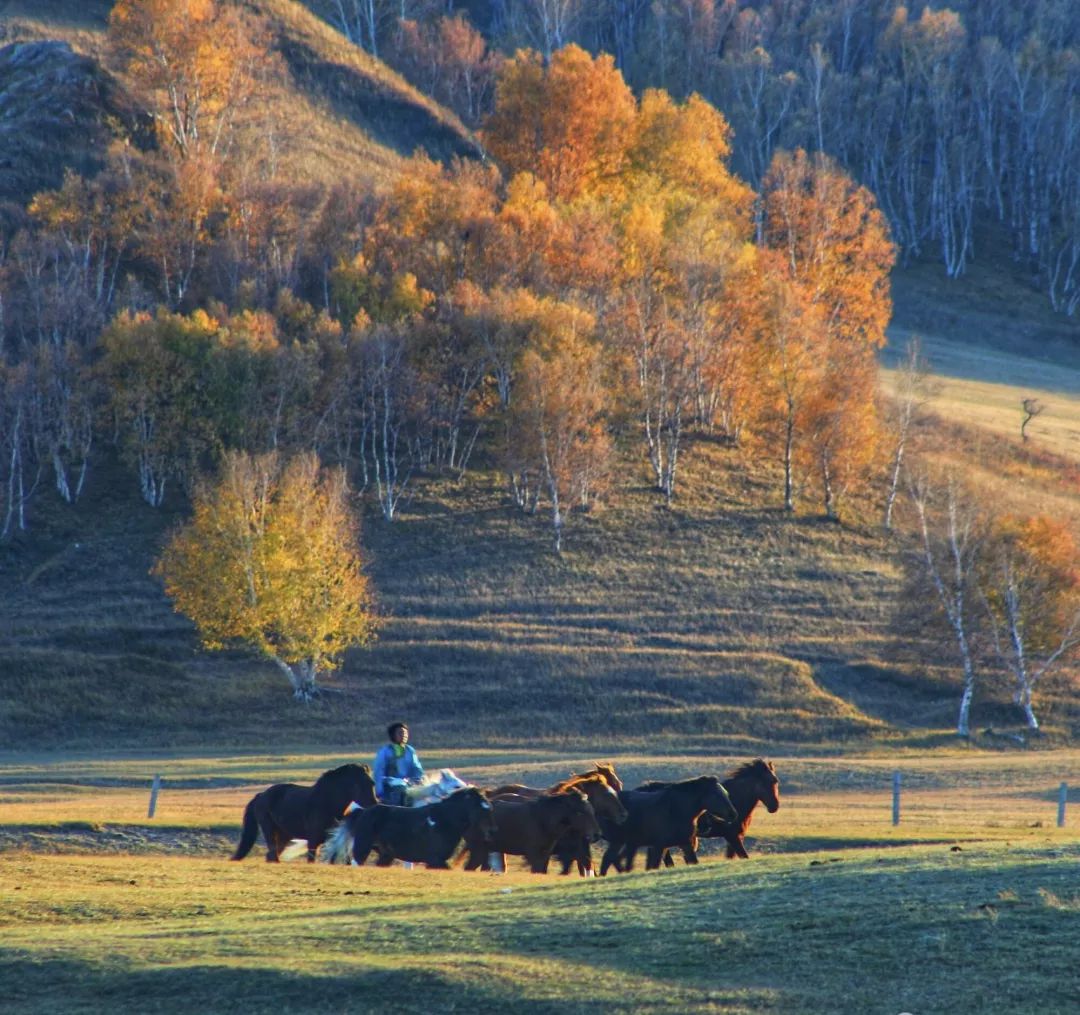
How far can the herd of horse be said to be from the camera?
878 inches

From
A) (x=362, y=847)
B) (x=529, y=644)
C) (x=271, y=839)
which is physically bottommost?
(x=271, y=839)

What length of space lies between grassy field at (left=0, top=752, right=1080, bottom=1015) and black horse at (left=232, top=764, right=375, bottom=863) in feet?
2.74

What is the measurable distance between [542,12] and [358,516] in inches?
3904

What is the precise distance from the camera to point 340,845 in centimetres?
2270

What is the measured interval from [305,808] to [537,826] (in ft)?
12.7

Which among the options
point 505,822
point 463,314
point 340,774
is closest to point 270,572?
point 463,314

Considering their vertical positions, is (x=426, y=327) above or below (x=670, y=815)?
above

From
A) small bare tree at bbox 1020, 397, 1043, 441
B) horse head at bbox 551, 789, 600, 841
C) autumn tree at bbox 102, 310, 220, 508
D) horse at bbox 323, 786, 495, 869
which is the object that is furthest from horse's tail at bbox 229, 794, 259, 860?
small bare tree at bbox 1020, 397, 1043, 441

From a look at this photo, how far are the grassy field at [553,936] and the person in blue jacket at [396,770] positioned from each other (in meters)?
1.96

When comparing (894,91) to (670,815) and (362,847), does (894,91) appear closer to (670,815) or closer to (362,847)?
(670,815)

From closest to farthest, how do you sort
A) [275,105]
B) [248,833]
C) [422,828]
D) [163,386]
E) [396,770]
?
1. [422,828]
2. [396,770]
3. [248,833]
4. [163,386]
5. [275,105]

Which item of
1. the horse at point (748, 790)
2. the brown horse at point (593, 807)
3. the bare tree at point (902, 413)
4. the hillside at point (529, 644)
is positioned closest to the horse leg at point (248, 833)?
the brown horse at point (593, 807)

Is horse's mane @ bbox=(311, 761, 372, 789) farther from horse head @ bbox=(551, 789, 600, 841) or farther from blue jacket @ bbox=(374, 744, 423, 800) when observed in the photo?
horse head @ bbox=(551, 789, 600, 841)

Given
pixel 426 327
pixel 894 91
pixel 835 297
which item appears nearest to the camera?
pixel 426 327
